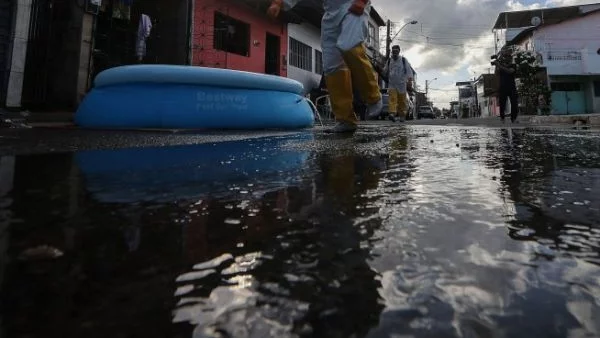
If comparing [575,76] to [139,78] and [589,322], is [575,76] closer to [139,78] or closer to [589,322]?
[139,78]

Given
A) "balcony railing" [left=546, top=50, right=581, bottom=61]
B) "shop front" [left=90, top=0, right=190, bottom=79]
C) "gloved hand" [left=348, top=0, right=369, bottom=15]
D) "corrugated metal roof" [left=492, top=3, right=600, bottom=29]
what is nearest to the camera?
"gloved hand" [left=348, top=0, right=369, bottom=15]

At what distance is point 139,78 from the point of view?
4230 millimetres

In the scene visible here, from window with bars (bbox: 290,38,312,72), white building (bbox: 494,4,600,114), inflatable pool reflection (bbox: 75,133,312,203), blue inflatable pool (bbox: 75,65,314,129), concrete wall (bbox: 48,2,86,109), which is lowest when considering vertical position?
inflatable pool reflection (bbox: 75,133,312,203)

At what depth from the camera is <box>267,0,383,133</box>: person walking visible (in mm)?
3766

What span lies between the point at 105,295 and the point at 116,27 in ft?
35.9

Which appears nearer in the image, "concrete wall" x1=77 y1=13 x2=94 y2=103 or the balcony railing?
"concrete wall" x1=77 y1=13 x2=94 y2=103

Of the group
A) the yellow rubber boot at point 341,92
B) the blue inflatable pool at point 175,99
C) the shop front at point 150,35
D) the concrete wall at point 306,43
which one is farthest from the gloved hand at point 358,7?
the concrete wall at point 306,43

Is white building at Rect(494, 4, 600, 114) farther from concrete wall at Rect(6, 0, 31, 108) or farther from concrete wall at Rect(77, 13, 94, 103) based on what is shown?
concrete wall at Rect(6, 0, 31, 108)

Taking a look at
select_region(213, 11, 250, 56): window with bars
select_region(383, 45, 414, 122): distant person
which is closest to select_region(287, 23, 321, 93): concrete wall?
select_region(213, 11, 250, 56): window with bars

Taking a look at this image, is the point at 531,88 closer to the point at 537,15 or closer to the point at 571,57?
the point at 571,57

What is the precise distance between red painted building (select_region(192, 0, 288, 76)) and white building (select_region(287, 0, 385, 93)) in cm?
70

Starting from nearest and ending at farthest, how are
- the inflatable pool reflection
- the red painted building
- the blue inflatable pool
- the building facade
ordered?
the inflatable pool reflection
the blue inflatable pool
the red painted building
the building facade

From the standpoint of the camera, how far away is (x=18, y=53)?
6625 mm

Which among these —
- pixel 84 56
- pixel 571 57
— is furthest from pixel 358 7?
pixel 571 57
